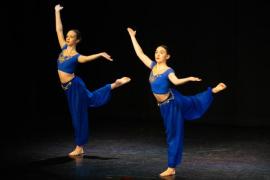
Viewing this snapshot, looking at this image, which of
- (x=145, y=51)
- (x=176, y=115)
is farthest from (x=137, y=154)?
(x=145, y=51)

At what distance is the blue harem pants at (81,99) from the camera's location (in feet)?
18.5

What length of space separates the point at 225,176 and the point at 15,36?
4213 millimetres

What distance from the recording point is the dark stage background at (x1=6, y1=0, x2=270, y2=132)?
285 inches

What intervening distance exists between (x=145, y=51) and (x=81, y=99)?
7.39ft

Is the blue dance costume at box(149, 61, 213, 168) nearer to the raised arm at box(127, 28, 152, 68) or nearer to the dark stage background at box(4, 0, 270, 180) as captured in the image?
the raised arm at box(127, 28, 152, 68)

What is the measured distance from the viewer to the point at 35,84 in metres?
8.16

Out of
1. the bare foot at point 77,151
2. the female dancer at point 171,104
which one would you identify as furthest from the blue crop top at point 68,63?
the female dancer at point 171,104

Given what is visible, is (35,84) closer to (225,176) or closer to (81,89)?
(81,89)

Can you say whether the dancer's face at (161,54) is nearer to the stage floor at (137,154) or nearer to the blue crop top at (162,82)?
the blue crop top at (162,82)

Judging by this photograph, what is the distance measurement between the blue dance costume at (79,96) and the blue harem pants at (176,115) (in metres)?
0.91

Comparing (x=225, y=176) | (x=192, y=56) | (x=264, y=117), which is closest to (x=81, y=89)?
(x=225, y=176)

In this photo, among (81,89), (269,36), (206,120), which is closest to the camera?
(81,89)

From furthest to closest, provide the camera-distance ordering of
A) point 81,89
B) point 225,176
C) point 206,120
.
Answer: point 206,120 → point 81,89 → point 225,176

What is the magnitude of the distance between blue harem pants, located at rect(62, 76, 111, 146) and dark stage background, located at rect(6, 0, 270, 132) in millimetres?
1681
